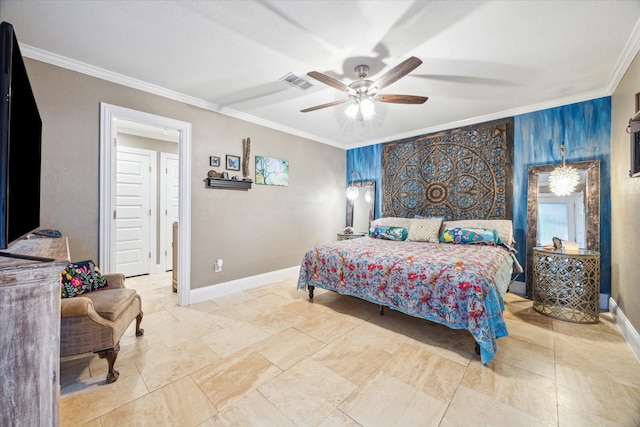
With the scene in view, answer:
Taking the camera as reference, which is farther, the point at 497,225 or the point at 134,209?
the point at 134,209

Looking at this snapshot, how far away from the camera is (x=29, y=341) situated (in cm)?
88

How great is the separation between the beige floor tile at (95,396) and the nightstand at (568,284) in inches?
147

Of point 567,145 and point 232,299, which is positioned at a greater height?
point 567,145

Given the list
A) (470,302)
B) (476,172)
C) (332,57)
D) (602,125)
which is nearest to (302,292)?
(470,302)

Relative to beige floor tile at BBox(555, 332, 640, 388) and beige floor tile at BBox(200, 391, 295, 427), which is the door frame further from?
beige floor tile at BBox(555, 332, 640, 388)

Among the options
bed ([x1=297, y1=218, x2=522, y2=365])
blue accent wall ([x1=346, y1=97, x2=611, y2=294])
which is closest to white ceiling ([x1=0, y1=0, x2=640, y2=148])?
blue accent wall ([x1=346, y1=97, x2=611, y2=294])

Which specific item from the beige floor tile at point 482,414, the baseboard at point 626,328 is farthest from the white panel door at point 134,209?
the baseboard at point 626,328

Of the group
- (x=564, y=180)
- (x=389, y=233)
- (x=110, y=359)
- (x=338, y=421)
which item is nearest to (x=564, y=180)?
(x=564, y=180)

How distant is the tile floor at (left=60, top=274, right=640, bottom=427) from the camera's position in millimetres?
1464

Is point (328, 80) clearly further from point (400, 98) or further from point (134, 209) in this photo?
point (134, 209)

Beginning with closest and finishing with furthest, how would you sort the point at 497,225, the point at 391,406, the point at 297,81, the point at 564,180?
the point at 391,406 < the point at 297,81 < the point at 564,180 < the point at 497,225

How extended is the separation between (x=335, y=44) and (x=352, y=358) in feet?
8.30

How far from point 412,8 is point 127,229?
16.2 feet

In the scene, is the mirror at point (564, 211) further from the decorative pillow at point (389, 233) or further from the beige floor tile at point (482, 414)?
the beige floor tile at point (482, 414)
